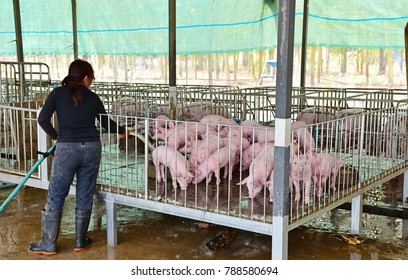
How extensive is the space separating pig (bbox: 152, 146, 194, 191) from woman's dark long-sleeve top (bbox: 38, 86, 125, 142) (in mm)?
751

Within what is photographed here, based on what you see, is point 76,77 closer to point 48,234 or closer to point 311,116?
point 48,234

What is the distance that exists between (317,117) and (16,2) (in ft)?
20.6

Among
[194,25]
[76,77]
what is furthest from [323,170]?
[194,25]

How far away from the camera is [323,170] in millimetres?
5062

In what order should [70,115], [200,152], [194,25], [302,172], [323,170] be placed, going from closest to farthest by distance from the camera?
1. [70,115]
2. [302,172]
3. [323,170]
4. [200,152]
5. [194,25]

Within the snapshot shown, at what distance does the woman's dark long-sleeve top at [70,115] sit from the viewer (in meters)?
4.79

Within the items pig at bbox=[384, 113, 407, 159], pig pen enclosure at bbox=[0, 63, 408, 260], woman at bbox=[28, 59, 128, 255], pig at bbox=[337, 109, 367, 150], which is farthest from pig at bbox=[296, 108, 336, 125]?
woman at bbox=[28, 59, 128, 255]

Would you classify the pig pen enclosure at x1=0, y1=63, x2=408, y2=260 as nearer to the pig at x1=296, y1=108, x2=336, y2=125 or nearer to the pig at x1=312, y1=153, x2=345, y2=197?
the pig at x1=312, y1=153, x2=345, y2=197

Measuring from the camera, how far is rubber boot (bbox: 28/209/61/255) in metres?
5.07

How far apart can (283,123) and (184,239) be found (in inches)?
90.4

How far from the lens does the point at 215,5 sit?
13812 millimetres

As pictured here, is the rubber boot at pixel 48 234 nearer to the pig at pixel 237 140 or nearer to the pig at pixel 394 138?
the pig at pixel 237 140

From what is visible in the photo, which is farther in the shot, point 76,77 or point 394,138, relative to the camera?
point 394,138
